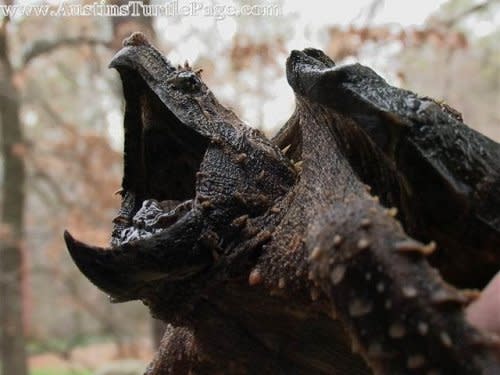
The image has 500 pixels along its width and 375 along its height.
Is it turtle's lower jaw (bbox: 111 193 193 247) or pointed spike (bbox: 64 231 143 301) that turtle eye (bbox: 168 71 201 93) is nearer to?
turtle's lower jaw (bbox: 111 193 193 247)

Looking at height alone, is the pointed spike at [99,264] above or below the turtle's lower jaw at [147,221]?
below

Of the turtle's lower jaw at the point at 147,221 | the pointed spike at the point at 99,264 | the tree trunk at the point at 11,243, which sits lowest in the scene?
the pointed spike at the point at 99,264

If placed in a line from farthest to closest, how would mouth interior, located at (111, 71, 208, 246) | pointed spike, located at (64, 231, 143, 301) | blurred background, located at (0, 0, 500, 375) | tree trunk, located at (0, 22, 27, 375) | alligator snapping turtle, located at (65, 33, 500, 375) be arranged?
tree trunk, located at (0, 22, 27, 375) < blurred background, located at (0, 0, 500, 375) < mouth interior, located at (111, 71, 208, 246) < pointed spike, located at (64, 231, 143, 301) < alligator snapping turtle, located at (65, 33, 500, 375)

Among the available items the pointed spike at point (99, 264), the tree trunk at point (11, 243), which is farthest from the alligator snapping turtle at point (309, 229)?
the tree trunk at point (11, 243)

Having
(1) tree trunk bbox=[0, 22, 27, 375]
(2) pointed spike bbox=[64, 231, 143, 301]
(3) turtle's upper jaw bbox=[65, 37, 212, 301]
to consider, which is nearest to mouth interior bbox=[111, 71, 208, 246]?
(3) turtle's upper jaw bbox=[65, 37, 212, 301]

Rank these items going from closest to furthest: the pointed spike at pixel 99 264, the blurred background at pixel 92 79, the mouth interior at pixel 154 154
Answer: the pointed spike at pixel 99 264 → the mouth interior at pixel 154 154 → the blurred background at pixel 92 79

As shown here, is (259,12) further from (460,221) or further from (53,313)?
(53,313)

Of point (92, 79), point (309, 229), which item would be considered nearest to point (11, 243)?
point (92, 79)

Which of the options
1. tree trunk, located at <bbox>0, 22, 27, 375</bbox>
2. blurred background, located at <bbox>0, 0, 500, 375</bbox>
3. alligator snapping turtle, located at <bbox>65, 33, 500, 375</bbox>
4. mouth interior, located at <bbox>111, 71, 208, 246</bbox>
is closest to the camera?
alligator snapping turtle, located at <bbox>65, 33, 500, 375</bbox>

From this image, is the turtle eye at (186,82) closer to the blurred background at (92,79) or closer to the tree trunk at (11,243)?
the blurred background at (92,79)
